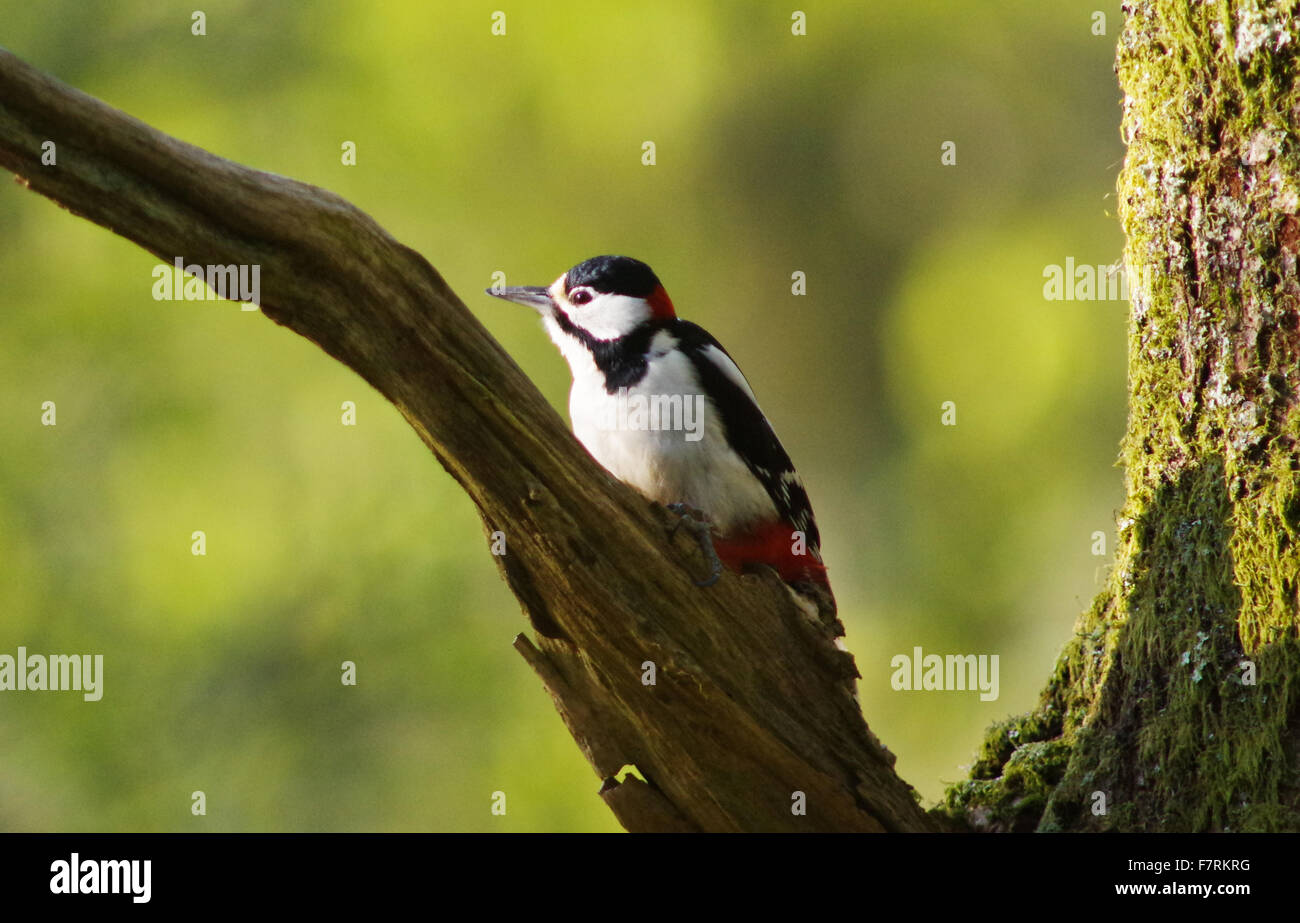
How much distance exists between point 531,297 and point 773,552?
1208 mm

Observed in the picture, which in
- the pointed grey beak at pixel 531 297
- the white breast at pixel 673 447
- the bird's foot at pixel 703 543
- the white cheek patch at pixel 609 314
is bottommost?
the bird's foot at pixel 703 543

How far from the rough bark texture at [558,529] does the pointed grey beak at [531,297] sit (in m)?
1.45

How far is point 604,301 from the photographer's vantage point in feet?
13.3

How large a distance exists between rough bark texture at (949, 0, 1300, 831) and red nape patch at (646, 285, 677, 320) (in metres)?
1.49

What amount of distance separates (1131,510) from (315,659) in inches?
208

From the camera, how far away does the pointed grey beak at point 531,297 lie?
4133mm

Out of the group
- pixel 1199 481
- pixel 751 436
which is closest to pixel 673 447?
pixel 751 436

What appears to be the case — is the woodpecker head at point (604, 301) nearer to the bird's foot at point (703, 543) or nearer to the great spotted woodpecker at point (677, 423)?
the great spotted woodpecker at point (677, 423)

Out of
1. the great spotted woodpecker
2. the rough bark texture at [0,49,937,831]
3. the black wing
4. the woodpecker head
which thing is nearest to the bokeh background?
the black wing

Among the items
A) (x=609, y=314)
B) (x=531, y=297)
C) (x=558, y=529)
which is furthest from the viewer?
(x=531, y=297)

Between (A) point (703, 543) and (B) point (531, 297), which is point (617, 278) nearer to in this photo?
(B) point (531, 297)

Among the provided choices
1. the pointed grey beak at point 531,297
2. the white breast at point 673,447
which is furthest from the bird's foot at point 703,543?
the pointed grey beak at point 531,297

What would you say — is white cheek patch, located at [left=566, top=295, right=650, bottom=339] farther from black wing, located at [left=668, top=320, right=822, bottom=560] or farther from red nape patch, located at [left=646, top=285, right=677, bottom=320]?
black wing, located at [left=668, top=320, right=822, bottom=560]
